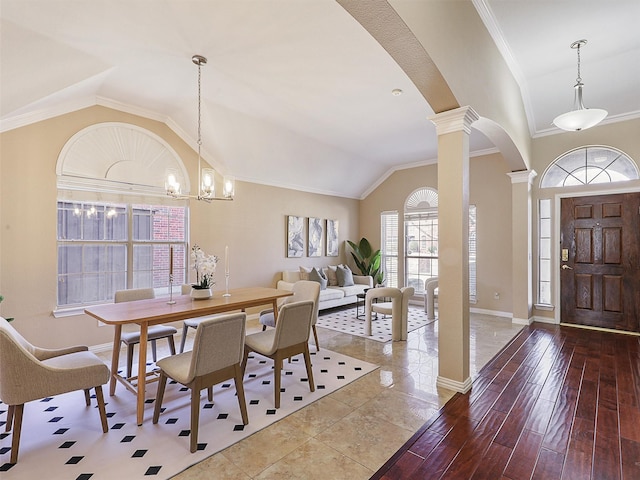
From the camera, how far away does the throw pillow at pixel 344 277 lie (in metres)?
6.94

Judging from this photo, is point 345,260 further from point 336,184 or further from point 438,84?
point 438,84

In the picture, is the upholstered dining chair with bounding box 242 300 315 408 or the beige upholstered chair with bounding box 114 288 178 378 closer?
the upholstered dining chair with bounding box 242 300 315 408

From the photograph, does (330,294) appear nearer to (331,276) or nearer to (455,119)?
(331,276)

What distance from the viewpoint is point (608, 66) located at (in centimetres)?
403

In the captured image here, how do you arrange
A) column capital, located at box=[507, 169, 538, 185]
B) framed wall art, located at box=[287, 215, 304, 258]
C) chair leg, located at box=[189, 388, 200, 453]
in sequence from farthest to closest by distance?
framed wall art, located at box=[287, 215, 304, 258] → column capital, located at box=[507, 169, 538, 185] → chair leg, located at box=[189, 388, 200, 453]

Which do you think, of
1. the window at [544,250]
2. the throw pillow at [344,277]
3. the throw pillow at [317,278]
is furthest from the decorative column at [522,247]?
the throw pillow at [317,278]

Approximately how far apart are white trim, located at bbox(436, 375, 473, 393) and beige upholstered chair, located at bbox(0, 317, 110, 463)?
285 centimetres

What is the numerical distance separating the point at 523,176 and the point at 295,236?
167 inches

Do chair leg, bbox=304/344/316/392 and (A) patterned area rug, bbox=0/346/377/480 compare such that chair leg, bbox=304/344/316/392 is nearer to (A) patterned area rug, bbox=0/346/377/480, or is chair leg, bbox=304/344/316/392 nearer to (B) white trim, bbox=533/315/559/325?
(A) patterned area rug, bbox=0/346/377/480

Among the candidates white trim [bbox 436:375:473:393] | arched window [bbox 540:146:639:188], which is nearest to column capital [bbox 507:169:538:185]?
arched window [bbox 540:146:639:188]

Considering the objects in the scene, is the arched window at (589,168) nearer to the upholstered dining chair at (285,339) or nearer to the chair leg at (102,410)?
the upholstered dining chair at (285,339)

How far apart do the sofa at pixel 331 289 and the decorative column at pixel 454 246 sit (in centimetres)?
289

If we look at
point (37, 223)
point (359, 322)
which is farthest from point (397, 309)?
point (37, 223)

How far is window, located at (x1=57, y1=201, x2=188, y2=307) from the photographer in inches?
153
